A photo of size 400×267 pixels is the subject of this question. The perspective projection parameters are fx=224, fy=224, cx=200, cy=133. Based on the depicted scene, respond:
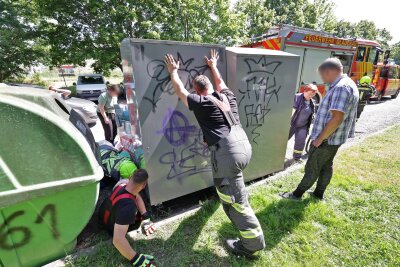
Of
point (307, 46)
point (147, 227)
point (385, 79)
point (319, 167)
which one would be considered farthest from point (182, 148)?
point (385, 79)

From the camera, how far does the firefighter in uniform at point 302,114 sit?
4223mm

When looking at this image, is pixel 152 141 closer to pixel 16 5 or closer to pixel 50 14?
pixel 50 14

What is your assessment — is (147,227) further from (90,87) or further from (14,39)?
(14,39)

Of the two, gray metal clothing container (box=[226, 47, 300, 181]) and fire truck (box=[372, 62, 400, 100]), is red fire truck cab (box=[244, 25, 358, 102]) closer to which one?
fire truck (box=[372, 62, 400, 100])

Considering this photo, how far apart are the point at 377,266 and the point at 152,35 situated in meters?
13.0

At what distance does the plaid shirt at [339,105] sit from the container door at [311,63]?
6013 mm

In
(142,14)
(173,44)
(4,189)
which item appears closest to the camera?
(4,189)

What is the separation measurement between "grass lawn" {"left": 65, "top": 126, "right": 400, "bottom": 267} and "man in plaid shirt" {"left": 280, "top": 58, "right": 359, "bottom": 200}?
0.44 m

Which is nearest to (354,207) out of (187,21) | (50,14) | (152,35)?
(152,35)

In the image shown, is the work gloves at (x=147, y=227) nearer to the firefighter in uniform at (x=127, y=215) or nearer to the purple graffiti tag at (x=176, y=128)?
the firefighter in uniform at (x=127, y=215)

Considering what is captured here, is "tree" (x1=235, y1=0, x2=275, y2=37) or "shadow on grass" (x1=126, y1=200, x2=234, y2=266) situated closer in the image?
"shadow on grass" (x1=126, y1=200, x2=234, y2=266)

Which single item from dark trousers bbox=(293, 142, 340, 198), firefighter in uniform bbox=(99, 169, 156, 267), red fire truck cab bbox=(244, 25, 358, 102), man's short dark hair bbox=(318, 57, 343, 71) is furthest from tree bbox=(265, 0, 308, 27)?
firefighter in uniform bbox=(99, 169, 156, 267)

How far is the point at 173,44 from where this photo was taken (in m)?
2.37

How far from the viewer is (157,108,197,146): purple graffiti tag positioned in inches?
100
